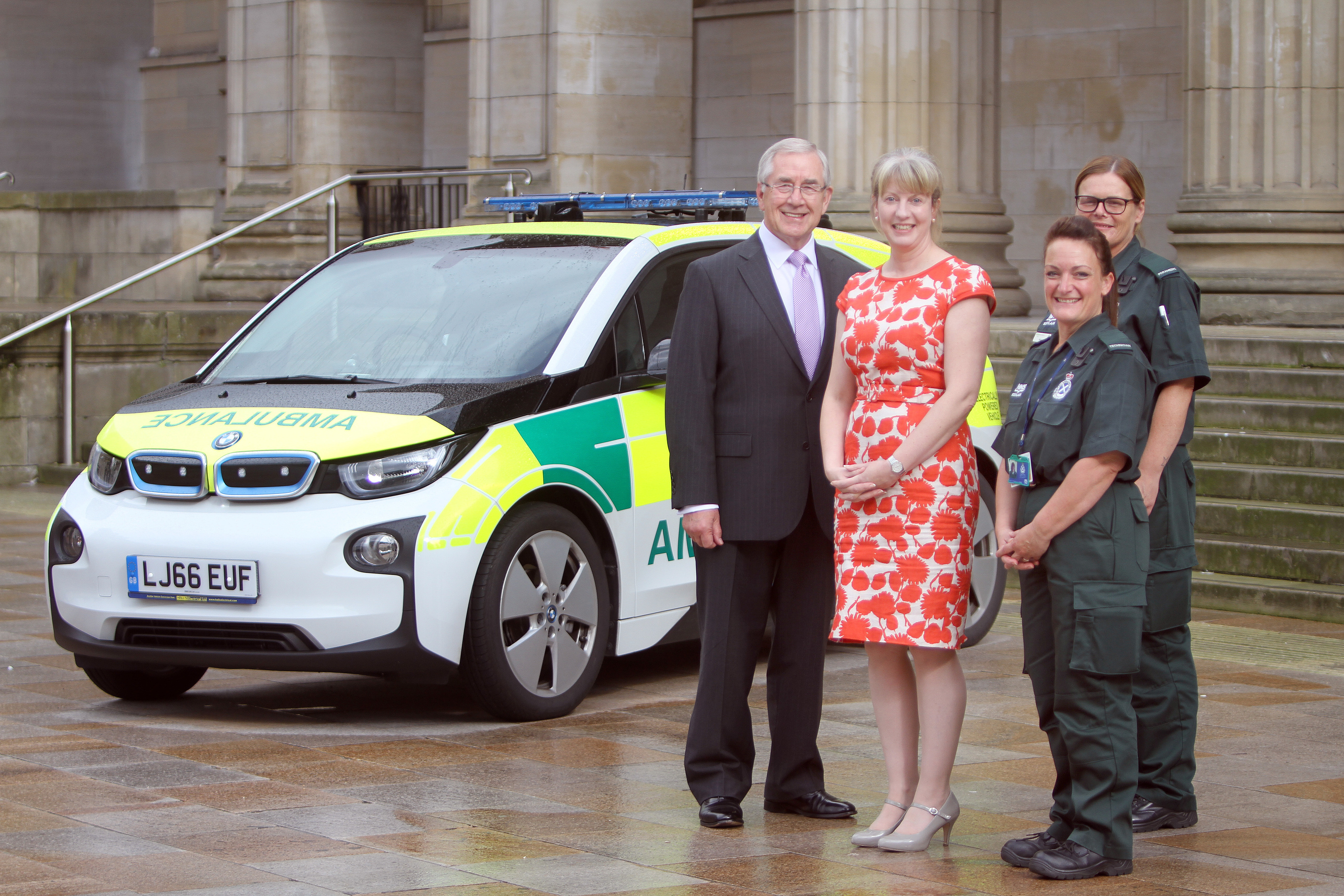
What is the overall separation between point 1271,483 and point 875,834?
224 inches

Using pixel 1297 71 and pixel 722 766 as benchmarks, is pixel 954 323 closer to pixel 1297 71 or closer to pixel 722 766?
pixel 722 766

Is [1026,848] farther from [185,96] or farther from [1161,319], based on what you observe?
[185,96]

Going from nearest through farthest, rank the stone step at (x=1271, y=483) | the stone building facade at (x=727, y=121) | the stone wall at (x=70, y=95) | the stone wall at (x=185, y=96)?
the stone step at (x=1271, y=483) < the stone building facade at (x=727, y=121) < the stone wall at (x=185, y=96) < the stone wall at (x=70, y=95)

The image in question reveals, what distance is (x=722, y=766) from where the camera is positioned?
5.70 m

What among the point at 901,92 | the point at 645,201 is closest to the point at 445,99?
the point at 901,92

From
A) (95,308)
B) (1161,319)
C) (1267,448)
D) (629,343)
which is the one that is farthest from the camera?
(95,308)

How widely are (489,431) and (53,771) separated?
6.13 feet

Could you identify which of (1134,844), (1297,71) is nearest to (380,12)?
(1297,71)

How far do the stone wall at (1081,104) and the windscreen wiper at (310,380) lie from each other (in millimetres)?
10517

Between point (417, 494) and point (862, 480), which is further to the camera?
point (417, 494)

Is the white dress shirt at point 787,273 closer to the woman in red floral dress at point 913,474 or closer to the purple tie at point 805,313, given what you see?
the purple tie at point 805,313

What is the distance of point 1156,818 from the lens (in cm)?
559

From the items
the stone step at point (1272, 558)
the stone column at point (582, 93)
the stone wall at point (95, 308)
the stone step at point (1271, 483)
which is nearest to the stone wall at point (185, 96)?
the stone wall at point (95, 308)

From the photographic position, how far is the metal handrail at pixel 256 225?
15.7 m
